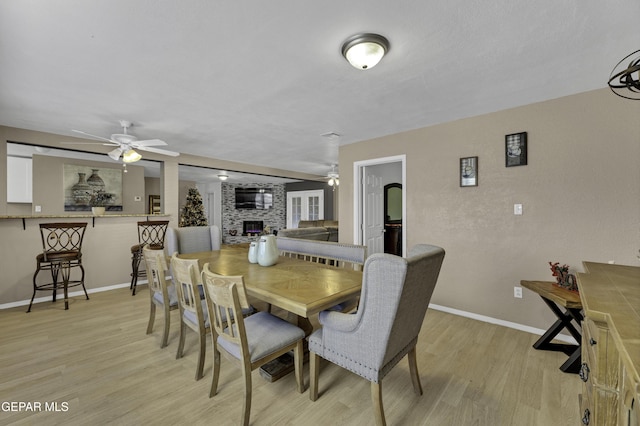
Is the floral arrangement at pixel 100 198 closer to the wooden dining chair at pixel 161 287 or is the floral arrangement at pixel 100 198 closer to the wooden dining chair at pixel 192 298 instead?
the wooden dining chair at pixel 161 287

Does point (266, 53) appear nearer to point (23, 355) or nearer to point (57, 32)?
point (57, 32)

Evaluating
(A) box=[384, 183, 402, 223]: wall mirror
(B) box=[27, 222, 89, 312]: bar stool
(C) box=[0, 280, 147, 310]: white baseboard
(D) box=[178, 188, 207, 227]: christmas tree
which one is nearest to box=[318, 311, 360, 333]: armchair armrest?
(B) box=[27, 222, 89, 312]: bar stool

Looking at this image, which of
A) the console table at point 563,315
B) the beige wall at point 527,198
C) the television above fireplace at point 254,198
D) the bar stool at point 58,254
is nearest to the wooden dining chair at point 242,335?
the console table at point 563,315

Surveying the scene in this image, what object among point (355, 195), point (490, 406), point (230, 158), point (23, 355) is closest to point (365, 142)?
point (355, 195)

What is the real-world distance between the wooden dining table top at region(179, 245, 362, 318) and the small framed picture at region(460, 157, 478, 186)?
1.94 metres

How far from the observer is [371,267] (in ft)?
4.39

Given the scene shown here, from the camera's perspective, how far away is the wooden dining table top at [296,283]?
4.91ft

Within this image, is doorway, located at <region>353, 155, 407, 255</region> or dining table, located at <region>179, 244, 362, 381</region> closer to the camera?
dining table, located at <region>179, 244, 362, 381</region>

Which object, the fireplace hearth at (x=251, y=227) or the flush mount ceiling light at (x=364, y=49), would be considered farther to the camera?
the fireplace hearth at (x=251, y=227)

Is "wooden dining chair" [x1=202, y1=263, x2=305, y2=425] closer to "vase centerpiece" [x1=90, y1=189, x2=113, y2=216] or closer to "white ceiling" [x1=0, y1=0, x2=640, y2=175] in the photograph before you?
"white ceiling" [x1=0, y1=0, x2=640, y2=175]

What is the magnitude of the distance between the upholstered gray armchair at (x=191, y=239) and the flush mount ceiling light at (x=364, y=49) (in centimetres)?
263

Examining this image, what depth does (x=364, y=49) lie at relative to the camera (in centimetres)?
171

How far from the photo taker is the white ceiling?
1466mm

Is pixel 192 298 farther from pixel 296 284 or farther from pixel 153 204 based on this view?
pixel 153 204
